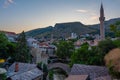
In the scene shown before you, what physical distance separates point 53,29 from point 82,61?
137 m

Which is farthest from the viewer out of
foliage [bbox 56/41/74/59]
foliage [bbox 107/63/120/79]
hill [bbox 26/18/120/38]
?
hill [bbox 26/18/120/38]

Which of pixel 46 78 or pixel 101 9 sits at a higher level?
pixel 101 9

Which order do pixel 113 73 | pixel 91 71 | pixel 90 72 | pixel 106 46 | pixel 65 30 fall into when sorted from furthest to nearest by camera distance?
1. pixel 65 30
2. pixel 106 46
3. pixel 91 71
4. pixel 90 72
5. pixel 113 73

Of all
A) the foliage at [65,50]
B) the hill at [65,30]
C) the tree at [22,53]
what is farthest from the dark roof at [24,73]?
the hill at [65,30]

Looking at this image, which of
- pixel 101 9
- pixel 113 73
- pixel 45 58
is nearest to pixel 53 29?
pixel 101 9

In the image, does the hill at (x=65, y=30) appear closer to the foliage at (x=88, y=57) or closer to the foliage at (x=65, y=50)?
the foliage at (x=65, y=50)

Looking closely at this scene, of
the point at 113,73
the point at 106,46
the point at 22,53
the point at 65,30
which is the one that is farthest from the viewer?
the point at 65,30

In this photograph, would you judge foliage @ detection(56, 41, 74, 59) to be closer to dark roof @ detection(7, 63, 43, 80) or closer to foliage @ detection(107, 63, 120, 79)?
dark roof @ detection(7, 63, 43, 80)

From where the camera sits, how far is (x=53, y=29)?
6683 inches

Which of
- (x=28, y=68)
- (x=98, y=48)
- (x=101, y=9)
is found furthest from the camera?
(x=101, y=9)

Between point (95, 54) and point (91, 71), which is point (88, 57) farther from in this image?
point (91, 71)

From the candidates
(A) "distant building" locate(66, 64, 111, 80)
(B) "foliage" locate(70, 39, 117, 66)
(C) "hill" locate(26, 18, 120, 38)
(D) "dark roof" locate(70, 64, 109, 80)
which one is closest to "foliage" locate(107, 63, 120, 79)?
(A) "distant building" locate(66, 64, 111, 80)

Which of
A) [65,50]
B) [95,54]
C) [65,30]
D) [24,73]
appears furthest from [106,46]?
[65,30]

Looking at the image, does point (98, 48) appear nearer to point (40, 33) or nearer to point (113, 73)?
point (113, 73)
